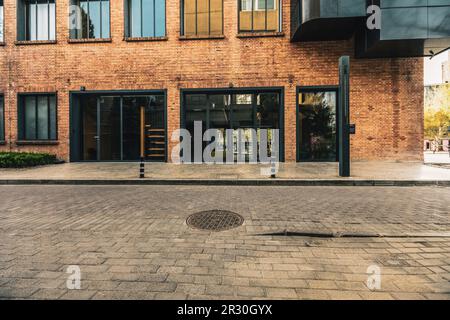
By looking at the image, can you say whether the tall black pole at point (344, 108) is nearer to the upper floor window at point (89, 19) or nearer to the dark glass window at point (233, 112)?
the dark glass window at point (233, 112)

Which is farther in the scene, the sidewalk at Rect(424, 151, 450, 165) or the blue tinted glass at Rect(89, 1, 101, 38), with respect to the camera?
the blue tinted glass at Rect(89, 1, 101, 38)

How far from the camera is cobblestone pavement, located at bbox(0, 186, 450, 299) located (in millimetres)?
2541

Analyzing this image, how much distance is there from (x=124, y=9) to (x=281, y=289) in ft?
50.0

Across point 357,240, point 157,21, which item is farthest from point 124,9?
point 357,240

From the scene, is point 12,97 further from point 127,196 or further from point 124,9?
point 127,196

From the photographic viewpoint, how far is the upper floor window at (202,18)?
13.8 metres

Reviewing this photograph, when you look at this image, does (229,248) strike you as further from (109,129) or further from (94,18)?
(94,18)

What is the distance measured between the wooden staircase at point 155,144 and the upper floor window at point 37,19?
715 centimetres

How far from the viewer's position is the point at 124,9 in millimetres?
13883

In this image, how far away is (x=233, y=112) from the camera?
14.1 meters

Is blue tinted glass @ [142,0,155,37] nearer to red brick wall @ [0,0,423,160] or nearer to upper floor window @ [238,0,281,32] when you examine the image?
red brick wall @ [0,0,423,160]

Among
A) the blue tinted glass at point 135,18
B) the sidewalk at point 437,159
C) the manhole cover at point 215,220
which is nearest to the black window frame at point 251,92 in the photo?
the blue tinted glass at point 135,18

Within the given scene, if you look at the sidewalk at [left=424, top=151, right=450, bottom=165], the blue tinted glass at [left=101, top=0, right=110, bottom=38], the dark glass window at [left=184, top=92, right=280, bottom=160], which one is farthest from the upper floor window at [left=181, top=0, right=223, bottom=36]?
the sidewalk at [left=424, top=151, right=450, bottom=165]

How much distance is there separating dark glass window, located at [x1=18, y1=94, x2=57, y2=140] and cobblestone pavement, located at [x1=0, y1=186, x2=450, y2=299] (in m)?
9.48
